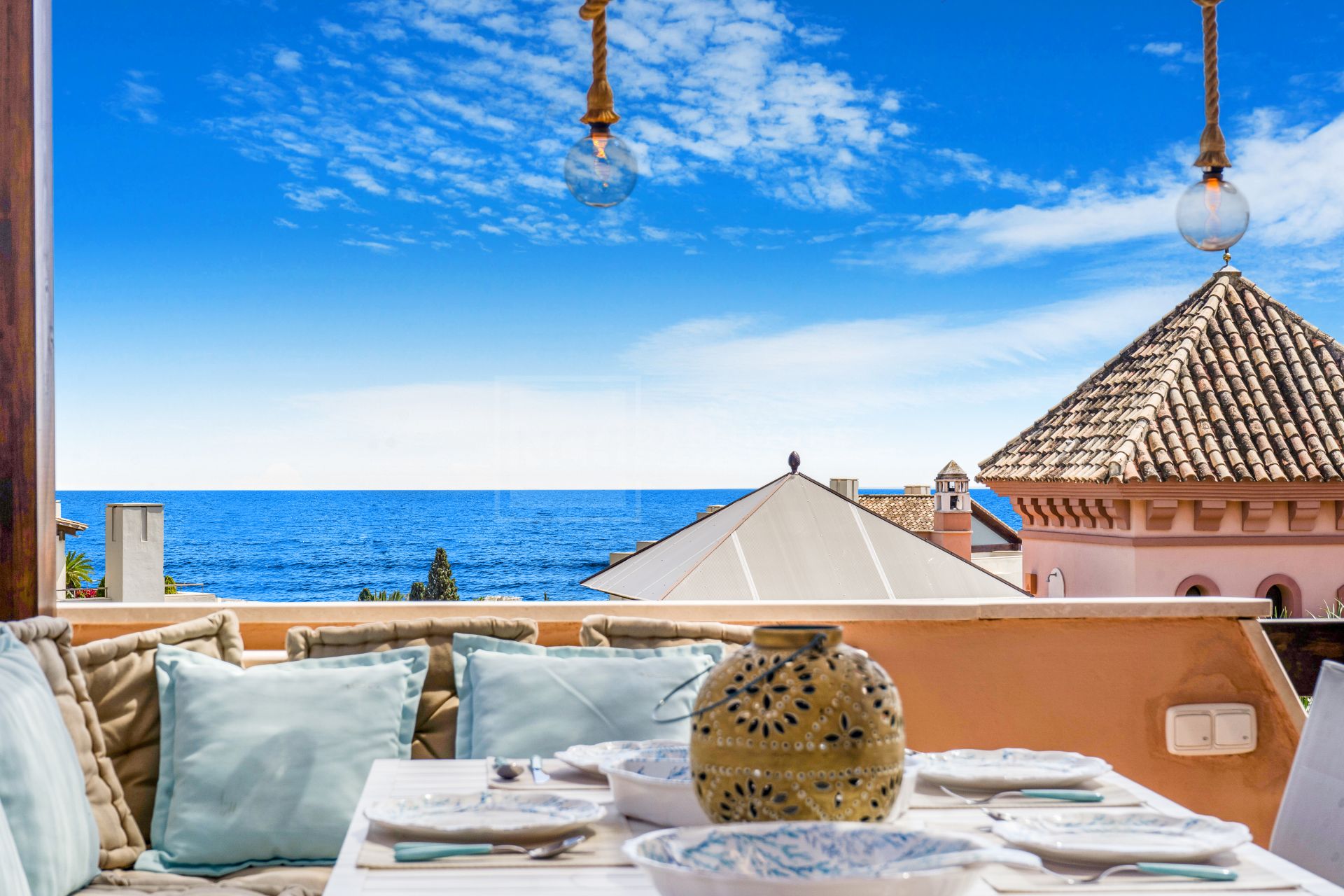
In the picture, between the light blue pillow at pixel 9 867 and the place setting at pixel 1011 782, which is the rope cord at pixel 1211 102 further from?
the light blue pillow at pixel 9 867

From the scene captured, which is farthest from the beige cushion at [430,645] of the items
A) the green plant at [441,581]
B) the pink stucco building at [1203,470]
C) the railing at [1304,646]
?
the green plant at [441,581]

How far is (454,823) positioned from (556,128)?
51750 millimetres

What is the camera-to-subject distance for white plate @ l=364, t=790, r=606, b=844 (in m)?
1.09

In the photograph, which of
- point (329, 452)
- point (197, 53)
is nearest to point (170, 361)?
point (329, 452)

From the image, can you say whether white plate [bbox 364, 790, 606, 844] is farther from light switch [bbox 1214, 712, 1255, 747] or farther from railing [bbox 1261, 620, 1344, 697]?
railing [bbox 1261, 620, 1344, 697]

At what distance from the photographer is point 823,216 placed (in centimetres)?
5150

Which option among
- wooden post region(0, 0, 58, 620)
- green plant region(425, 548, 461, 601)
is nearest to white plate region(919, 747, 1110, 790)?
wooden post region(0, 0, 58, 620)

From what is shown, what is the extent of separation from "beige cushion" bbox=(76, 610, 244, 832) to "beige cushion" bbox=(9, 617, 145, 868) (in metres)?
0.02

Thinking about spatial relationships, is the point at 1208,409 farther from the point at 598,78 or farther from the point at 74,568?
the point at 74,568

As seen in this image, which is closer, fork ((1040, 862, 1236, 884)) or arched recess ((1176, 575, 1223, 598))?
fork ((1040, 862, 1236, 884))

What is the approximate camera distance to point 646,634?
2184 millimetres

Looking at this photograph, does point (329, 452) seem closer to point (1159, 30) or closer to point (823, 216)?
point (823, 216)

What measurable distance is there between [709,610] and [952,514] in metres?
Answer: 16.7

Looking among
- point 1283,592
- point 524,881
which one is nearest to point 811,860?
point 524,881
